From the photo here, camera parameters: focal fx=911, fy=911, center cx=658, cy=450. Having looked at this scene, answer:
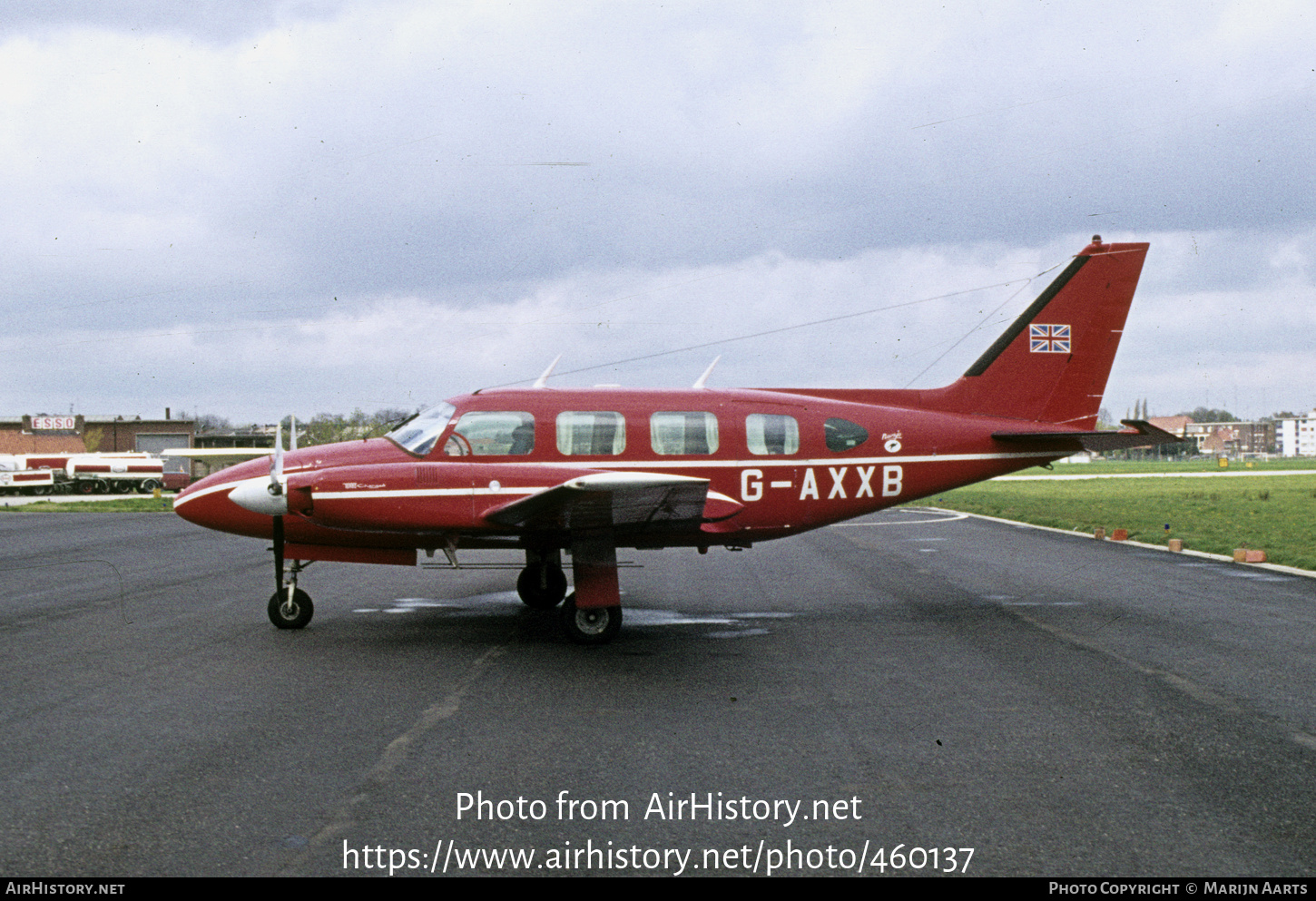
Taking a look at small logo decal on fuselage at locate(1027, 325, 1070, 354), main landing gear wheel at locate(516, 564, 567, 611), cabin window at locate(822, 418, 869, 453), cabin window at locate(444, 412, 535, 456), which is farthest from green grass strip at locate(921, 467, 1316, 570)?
cabin window at locate(444, 412, 535, 456)

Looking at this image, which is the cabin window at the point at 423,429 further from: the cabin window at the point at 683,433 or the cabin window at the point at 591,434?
the cabin window at the point at 683,433

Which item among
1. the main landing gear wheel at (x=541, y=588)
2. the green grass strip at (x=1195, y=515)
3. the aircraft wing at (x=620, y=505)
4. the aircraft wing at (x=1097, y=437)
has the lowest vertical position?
the green grass strip at (x=1195, y=515)

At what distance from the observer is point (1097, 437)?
38.9 ft

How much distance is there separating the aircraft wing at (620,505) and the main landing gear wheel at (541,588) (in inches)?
96.6

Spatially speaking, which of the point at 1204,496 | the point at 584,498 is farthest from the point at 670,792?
the point at 1204,496

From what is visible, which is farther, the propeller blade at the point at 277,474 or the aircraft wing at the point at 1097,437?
the aircraft wing at the point at 1097,437

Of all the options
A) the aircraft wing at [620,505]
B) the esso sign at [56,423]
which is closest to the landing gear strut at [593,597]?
the aircraft wing at [620,505]

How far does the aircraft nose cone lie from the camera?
9.63 meters

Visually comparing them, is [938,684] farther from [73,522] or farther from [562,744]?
[73,522]

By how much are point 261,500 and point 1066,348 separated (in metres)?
10.6

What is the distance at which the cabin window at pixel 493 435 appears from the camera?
10.2 meters

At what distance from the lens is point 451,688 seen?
7.47m

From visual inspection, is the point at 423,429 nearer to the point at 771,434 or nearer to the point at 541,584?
the point at 541,584
